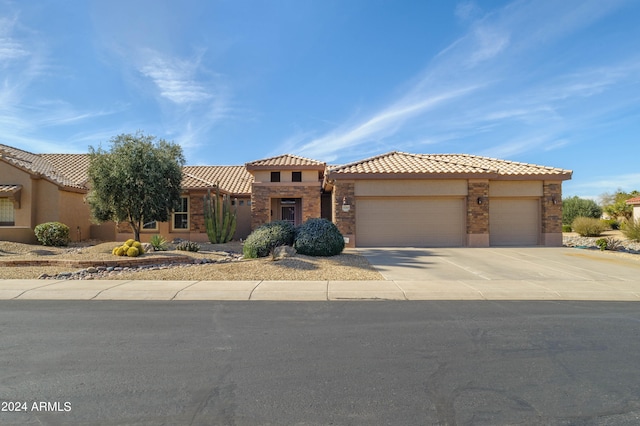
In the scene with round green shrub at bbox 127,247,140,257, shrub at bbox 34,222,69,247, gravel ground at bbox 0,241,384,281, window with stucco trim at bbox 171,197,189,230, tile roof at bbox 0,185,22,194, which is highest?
tile roof at bbox 0,185,22,194

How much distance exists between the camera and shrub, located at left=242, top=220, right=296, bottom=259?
13.8 metres

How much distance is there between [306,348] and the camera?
5254 millimetres

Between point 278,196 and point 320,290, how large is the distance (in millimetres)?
14443

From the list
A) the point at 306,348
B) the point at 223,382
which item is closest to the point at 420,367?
the point at 306,348

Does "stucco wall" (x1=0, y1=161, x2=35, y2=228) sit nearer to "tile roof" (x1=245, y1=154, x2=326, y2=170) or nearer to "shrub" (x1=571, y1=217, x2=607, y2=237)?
"tile roof" (x1=245, y1=154, x2=326, y2=170)

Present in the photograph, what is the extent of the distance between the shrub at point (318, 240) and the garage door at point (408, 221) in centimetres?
510

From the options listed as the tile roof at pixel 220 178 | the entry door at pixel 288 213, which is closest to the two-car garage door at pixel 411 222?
the entry door at pixel 288 213

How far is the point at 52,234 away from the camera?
18469 mm

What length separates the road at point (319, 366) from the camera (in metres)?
3.59

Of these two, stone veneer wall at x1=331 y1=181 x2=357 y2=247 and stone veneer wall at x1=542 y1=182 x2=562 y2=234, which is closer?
stone veneer wall at x1=331 y1=181 x2=357 y2=247

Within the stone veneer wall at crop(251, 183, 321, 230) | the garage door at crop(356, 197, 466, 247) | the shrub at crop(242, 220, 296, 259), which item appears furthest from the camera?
the stone veneer wall at crop(251, 183, 321, 230)

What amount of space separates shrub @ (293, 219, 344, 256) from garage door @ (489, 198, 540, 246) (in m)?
9.90

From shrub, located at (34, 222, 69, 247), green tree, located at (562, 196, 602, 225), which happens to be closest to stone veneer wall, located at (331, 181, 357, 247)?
shrub, located at (34, 222, 69, 247)

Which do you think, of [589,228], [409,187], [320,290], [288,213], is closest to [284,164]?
[288,213]
